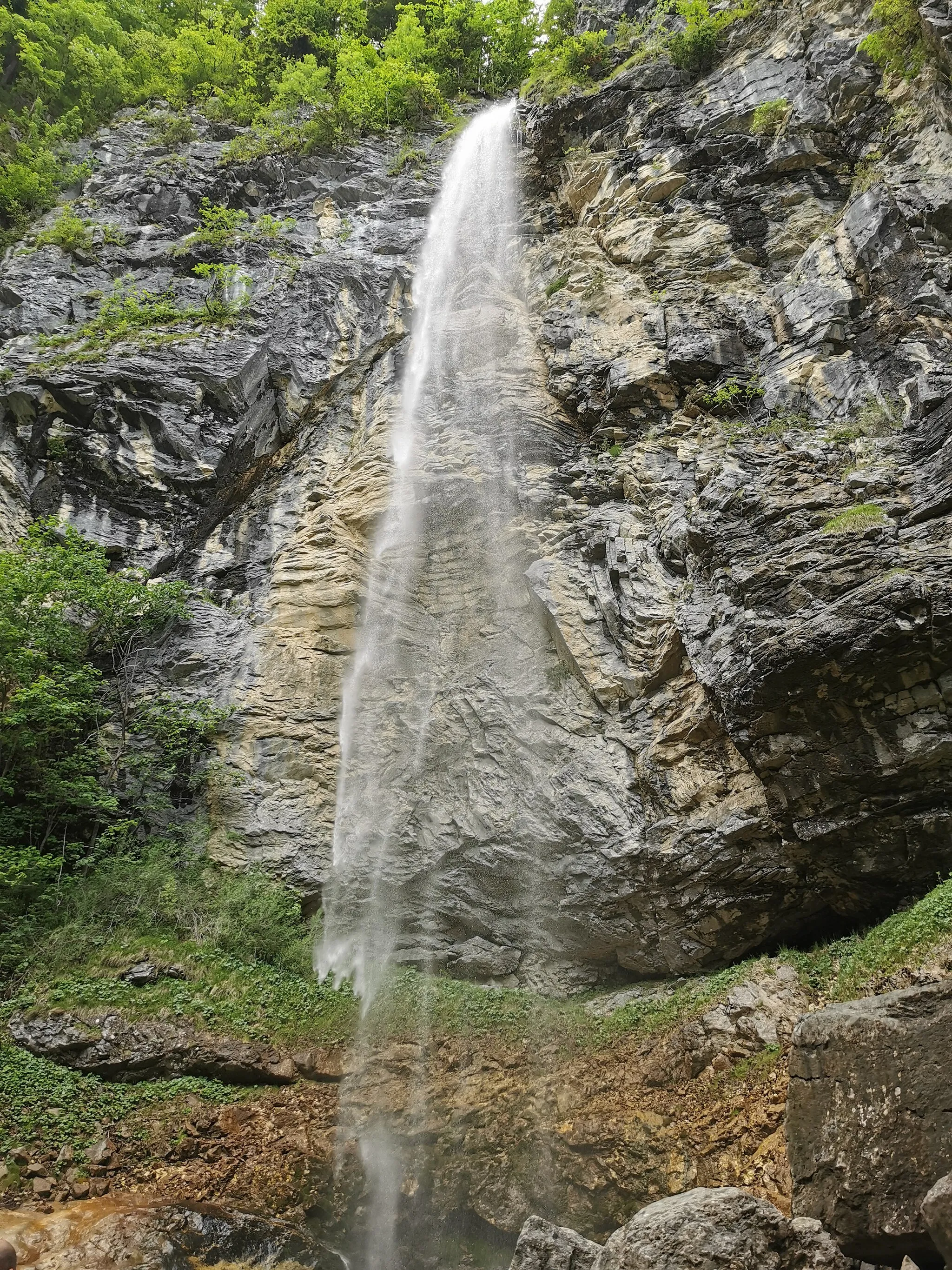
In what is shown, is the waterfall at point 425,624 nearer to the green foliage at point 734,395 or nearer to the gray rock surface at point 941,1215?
the green foliage at point 734,395

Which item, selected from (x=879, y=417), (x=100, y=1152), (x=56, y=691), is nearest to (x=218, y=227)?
(x=56, y=691)

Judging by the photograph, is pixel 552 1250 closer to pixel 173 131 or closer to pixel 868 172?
pixel 868 172

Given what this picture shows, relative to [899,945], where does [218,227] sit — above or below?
above

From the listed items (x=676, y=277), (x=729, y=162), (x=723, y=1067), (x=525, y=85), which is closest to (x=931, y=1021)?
(x=723, y=1067)

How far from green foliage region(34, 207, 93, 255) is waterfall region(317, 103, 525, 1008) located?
828cm

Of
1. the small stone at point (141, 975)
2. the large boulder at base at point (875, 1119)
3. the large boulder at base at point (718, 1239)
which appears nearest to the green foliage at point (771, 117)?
the large boulder at base at point (875, 1119)

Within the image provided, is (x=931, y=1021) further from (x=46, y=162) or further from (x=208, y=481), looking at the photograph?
(x=46, y=162)

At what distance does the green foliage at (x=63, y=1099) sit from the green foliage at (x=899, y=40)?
16488 mm

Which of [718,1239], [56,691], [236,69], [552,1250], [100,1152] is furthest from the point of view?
[236,69]

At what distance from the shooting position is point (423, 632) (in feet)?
37.2

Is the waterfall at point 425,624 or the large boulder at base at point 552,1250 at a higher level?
the waterfall at point 425,624

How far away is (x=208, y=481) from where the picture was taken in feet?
42.2

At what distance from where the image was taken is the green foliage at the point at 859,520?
7.30 metres

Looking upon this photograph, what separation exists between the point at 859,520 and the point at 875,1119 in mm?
5533
